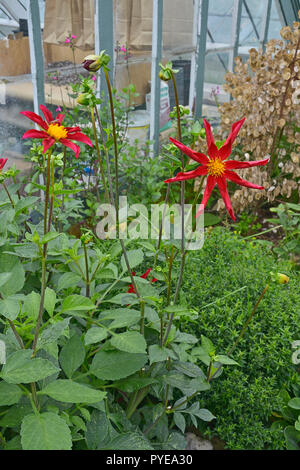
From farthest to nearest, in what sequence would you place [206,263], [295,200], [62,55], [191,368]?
[295,200]
[62,55]
[206,263]
[191,368]

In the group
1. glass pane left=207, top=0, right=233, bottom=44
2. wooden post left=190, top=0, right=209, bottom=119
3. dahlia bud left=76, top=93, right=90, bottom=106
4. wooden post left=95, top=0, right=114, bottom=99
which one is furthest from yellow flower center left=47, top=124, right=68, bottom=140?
glass pane left=207, top=0, right=233, bottom=44

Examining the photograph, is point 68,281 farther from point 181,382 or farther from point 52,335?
point 181,382

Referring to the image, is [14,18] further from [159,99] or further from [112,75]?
[159,99]

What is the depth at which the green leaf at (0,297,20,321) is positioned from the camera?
2.22 feet

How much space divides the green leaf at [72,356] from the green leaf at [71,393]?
123 millimetres

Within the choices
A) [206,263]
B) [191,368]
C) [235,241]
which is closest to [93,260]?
[191,368]

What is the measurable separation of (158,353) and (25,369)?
274 millimetres

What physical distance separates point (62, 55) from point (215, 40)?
68.7 inches

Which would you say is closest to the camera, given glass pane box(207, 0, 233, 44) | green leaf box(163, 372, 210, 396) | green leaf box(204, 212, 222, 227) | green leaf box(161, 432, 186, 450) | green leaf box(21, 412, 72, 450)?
green leaf box(21, 412, 72, 450)

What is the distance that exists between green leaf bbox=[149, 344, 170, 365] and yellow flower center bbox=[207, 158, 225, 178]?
1.14 ft

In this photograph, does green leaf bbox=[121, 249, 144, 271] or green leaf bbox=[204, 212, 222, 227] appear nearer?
green leaf bbox=[121, 249, 144, 271]

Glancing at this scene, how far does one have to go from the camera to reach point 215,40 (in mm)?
3508

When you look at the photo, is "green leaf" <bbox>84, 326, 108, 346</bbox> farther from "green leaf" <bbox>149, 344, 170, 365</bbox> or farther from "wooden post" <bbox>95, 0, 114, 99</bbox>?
"wooden post" <bbox>95, 0, 114, 99</bbox>

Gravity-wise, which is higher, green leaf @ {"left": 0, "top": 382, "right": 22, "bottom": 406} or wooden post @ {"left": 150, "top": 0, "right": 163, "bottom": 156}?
wooden post @ {"left": 150, "top": 0, "right": 163, "bottom": 156}
